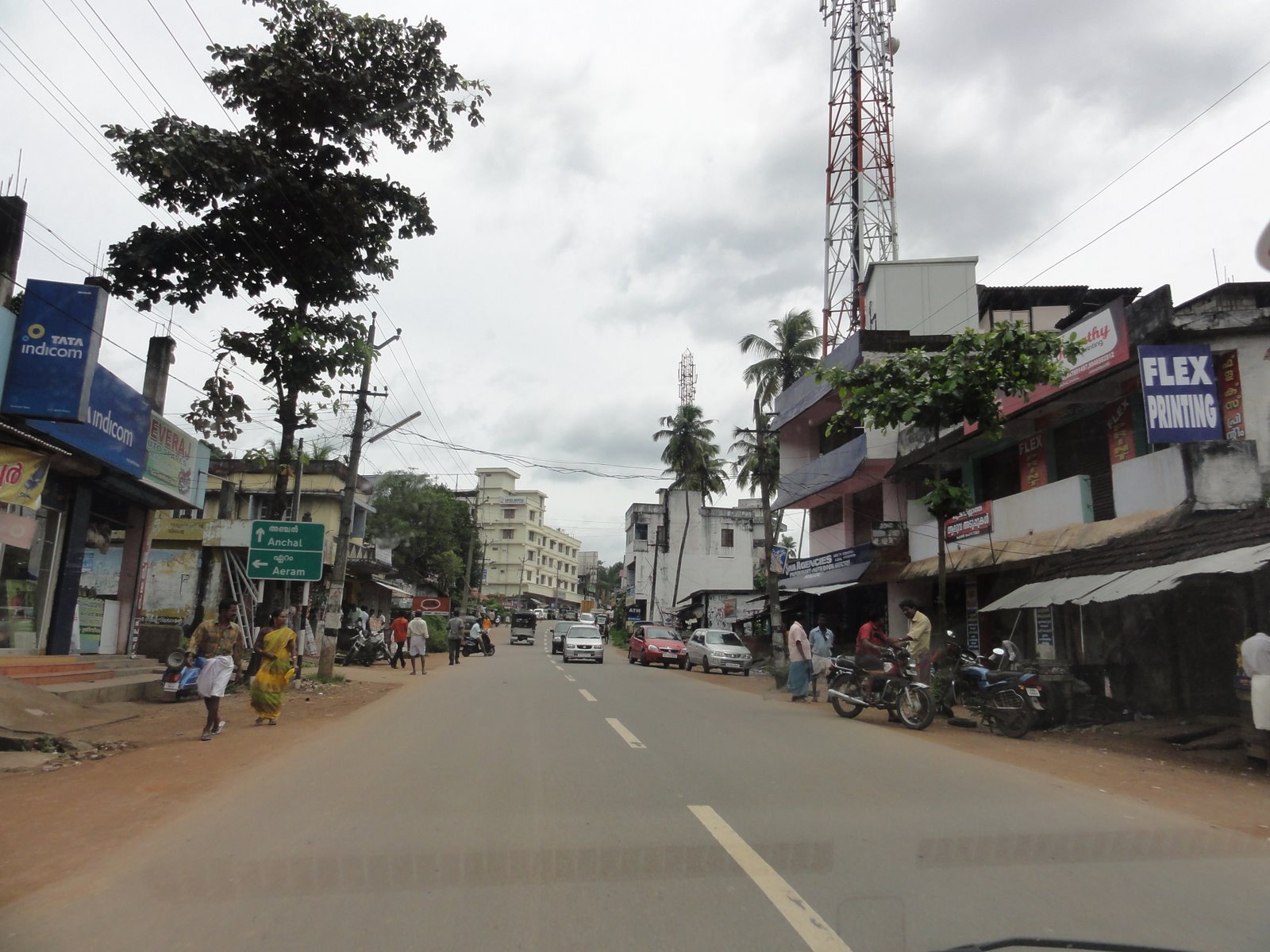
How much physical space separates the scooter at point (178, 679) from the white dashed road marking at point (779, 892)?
12071 millimetres

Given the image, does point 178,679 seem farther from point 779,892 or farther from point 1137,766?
point 1137,766

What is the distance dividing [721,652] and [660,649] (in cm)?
457

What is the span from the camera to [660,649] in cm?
3512

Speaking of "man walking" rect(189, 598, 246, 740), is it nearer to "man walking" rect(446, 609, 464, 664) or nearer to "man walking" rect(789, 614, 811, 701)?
"man walking" rect(789, 614, 811, 701)

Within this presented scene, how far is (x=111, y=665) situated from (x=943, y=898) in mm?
16884

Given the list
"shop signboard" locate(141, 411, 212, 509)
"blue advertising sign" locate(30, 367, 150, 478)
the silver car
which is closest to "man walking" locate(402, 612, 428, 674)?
"shop signboard" locate(141, 411, 212, 509)

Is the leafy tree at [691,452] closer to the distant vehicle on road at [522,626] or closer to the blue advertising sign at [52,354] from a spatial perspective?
the distant vehicle on road at [522,626]

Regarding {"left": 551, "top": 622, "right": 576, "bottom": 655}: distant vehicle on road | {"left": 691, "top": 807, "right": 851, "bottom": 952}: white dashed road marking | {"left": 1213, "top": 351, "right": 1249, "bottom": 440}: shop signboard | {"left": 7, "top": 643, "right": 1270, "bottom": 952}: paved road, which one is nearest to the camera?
{"left": 691, "top": 807, "right": 851, "bottom": 952}: white dashed road marking

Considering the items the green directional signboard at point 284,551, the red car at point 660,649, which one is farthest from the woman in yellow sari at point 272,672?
the red car at point 660,649

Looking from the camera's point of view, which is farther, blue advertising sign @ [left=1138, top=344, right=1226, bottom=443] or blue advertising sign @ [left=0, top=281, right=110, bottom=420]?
blue advertising sign @ [left=1138, top=344, right=1226, bottom=443]

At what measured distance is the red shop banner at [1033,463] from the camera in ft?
65.9

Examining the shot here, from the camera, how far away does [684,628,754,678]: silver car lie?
3083 cm

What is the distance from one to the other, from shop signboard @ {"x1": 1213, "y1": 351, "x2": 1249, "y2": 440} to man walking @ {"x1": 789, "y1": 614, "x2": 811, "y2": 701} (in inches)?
338

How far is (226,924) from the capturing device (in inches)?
184
